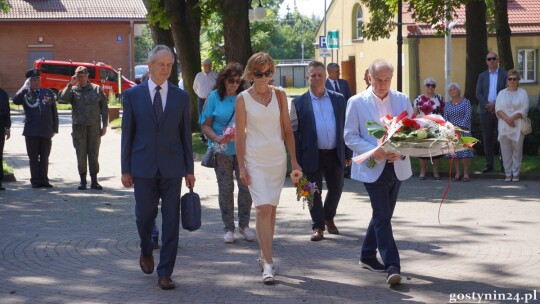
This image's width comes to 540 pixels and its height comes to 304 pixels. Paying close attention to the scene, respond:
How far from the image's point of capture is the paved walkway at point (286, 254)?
8195mm

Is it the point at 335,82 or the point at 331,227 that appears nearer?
the point at 331,227

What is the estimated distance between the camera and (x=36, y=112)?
16.6m

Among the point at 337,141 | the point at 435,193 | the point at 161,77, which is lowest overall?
the point at 435,193

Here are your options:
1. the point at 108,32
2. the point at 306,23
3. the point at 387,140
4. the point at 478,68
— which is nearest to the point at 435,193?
the point at 387,140

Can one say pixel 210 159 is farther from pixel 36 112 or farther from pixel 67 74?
pixel 67 74

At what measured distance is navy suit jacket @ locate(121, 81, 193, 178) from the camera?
329 inches

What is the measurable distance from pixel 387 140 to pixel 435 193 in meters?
7.55

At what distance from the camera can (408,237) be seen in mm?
11023

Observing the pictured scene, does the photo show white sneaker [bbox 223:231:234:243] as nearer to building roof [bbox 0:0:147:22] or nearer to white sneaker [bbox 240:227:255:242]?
white sneaker [bbox 240:227:255:242]

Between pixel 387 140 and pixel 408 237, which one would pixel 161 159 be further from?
pixel 408 237

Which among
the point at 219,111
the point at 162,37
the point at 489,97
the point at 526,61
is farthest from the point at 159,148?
the point at 526,61

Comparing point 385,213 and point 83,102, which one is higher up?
point 83,102

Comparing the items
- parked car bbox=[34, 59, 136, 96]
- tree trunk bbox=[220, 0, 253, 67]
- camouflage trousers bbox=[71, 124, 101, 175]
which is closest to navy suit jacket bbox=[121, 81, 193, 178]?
camouflage trousers bbox=[71, 124, 101, 175]

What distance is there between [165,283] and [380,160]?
2.06 meters
